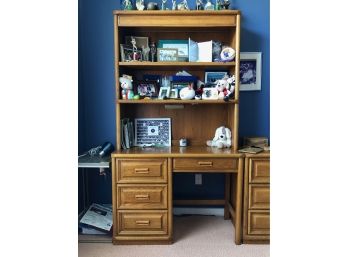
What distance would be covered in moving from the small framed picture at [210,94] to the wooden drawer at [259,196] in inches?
30.6

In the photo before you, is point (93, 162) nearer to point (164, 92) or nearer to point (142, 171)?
point (142, 171)

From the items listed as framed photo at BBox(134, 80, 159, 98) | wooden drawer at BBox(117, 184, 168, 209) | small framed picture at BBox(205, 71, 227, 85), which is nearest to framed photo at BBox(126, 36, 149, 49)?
framed photo at BBox(134, 80, 159, 98)

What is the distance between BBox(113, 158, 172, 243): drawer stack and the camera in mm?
2164

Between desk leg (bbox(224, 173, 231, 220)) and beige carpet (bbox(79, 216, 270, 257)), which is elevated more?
desk leg (bbox(224, 173, 231, 220))

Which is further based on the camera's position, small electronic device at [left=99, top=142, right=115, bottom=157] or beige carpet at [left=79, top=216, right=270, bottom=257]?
small electronic device at [left=99, top=142, right=115, bottom=157]

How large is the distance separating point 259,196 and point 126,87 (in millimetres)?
1371

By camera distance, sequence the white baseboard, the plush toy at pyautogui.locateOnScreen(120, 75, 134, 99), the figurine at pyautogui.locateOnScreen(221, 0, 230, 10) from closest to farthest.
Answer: the plush toy at pyautogui.locateOnScreen(120, 75, 134, 99) < the figurine at pyautogui.locateOnScreen(221, 0, 230, 10) < the white baseboard

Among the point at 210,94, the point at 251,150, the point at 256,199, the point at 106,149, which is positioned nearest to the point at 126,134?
the point at 106,149

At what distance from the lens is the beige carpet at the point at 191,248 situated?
82.2 inches

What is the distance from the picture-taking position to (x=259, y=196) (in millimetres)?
2180

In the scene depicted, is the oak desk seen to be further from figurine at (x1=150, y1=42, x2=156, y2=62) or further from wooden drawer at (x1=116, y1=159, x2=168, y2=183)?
figurine at (x1=150, y1=42, x2=156, y2=62)

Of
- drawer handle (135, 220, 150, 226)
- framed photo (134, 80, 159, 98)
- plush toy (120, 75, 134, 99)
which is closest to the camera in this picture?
drawer handle (135, 220, 150, 226)
